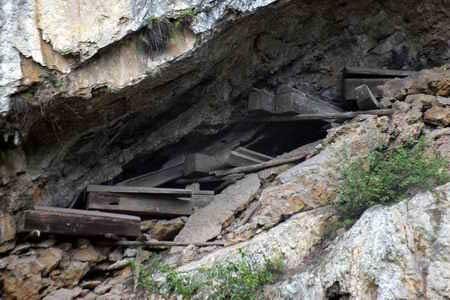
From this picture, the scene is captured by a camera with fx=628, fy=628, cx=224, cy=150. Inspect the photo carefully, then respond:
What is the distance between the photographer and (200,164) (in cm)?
748

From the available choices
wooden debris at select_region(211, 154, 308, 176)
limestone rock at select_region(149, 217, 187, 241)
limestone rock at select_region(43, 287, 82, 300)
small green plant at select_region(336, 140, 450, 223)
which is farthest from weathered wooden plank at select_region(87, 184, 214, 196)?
small green plant at select_region(336, 140, 450, 223)

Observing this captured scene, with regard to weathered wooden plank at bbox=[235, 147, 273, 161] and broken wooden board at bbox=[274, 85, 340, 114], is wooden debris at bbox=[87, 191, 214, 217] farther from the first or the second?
broken wooden board at bbox=[274, 85, 340, 114]

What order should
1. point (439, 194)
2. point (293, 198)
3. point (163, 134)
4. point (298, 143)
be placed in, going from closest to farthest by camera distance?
point (439, 194), point (293, 198), point (163, 134), point (298, 143)

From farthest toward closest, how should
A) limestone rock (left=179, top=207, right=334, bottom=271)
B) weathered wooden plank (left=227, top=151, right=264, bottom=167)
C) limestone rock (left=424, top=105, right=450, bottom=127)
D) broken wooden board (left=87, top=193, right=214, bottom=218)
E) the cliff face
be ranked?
weathered wooden plank (left=227, top=151, right=264, bottom=167) < limestone rock (left=424, top=105, right=450, bottom=127) < broken wooden board (left=87, top=193, right=214, bottom=218) < limestone rock (left=179, top=207, right=334, bottom=271) < the cliff face

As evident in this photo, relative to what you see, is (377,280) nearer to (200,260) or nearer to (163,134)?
(200,260)

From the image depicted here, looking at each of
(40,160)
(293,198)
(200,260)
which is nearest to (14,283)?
(40,160)

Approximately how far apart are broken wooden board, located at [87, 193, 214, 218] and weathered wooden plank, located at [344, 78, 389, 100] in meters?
2.16

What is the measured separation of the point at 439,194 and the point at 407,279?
927 mm

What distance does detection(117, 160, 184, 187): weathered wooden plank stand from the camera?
7.40 meters

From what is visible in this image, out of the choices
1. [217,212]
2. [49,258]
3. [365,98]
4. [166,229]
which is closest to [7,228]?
[49,258]

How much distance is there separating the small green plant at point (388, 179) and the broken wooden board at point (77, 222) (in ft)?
7.35

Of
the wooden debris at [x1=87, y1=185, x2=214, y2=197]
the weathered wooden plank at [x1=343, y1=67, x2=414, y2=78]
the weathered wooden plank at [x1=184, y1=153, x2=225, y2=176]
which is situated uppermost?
the weathered wooden plank at [x1=343, y1=67, x2=414, y2=78]

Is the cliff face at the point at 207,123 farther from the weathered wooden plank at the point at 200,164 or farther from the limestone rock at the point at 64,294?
the weathered wooden plank at the point at 200,164

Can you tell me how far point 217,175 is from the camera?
756 cm
